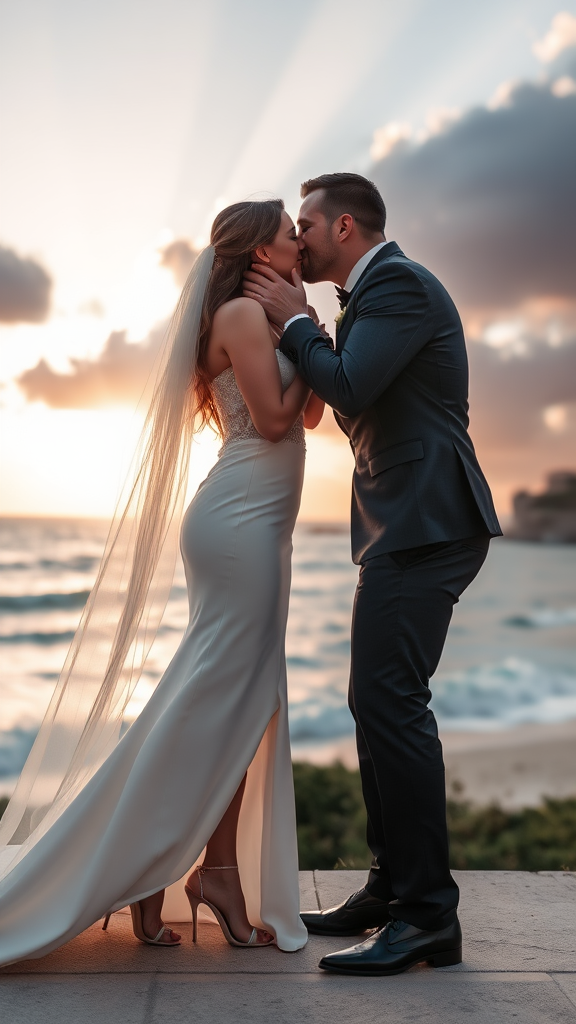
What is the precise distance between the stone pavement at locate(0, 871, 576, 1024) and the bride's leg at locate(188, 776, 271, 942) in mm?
73

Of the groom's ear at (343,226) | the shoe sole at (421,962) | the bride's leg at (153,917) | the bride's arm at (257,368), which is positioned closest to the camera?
the shoe sole at (421,962)

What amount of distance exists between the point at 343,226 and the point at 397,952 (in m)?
2.05

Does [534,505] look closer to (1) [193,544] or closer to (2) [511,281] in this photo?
(2) [511,281]

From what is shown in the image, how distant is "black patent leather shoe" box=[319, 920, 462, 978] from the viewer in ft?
7.93

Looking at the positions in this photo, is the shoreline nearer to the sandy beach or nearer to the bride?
the sandy beach

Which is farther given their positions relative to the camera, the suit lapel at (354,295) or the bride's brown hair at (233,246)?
Answer: the bride's brown hair at (233,246)

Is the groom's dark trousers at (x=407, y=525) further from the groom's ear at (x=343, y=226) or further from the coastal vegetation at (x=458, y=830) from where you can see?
the coastal vegetation at (x=458, y=830)

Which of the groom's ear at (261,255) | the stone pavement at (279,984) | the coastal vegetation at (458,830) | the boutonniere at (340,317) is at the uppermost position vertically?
the groom's ear at (261,255)

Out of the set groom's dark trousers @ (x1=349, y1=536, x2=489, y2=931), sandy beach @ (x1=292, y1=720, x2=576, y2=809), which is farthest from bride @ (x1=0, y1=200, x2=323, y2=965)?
sandy beach @ (x1=292, y1=720, x2=576, y2=809)

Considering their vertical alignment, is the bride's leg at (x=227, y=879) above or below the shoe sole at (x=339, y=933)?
above

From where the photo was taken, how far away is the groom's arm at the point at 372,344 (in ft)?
8.16

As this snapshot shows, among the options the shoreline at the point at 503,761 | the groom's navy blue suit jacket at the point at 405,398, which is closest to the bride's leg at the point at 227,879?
the groom's navy blue suit jacket at the point at 405,398

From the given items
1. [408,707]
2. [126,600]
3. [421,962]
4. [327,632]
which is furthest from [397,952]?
[327,632]

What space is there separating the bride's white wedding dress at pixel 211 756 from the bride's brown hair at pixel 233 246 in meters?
0.19
